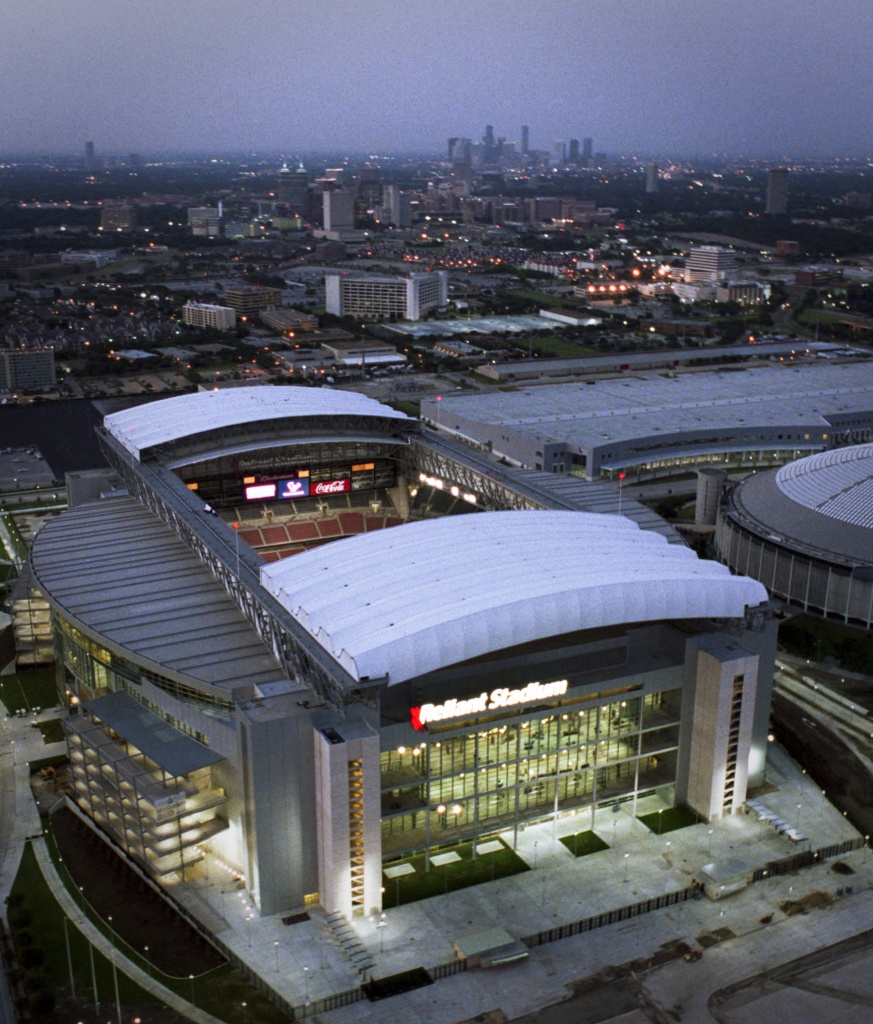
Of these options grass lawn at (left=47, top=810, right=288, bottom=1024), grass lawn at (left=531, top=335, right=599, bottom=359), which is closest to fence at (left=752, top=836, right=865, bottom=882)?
grass lawn at (left=47, top=810, right=288, bottom=1024)

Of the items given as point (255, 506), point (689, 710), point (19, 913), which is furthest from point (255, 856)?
point (255, 506)

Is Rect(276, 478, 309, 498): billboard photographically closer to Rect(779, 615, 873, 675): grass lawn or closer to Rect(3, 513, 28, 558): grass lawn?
Rect(3, 513, 28, 558): grass lawn

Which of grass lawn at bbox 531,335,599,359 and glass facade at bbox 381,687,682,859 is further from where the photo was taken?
grass lawn at bbox 531,335,599,359

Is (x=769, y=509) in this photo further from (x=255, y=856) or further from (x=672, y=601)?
(x=255, y=856)

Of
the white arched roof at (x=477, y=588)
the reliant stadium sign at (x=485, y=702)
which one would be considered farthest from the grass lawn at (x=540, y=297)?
the reliant stadium sign at (x=485, y=702)

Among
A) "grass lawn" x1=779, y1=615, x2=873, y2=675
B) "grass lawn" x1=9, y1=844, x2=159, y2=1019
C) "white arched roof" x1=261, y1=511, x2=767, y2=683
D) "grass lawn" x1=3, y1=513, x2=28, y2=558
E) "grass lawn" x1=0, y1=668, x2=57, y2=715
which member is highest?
"white arched roof" x1=261, y1=511, x2=767, y2=683

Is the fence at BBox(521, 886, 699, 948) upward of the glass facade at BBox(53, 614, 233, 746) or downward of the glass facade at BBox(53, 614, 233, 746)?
downward
